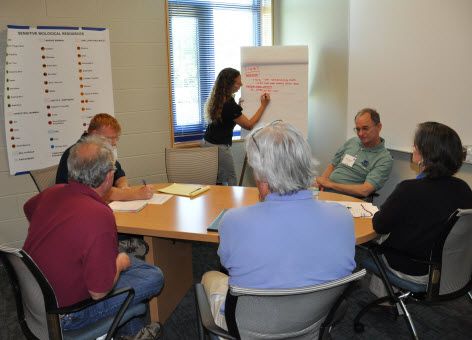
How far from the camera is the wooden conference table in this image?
2197 millimetres

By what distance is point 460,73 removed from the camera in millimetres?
2938

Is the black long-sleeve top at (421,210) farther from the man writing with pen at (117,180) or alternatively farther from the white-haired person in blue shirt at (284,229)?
the man writing with pen at (117,180)

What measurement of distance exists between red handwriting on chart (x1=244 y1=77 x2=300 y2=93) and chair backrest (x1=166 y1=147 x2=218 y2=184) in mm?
1017

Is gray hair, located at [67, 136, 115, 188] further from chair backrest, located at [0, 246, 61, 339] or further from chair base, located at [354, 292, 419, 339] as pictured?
chair base, located at [354, 292, 419, 339]

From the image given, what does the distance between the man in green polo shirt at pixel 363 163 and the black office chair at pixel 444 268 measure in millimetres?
955

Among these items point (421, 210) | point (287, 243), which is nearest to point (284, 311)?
point (287, 243)

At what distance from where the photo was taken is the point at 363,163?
3.30 m

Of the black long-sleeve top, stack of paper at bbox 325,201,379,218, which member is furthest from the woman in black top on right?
stack of paper at bbox 325,201,379,218

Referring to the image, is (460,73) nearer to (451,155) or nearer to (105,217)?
(451,155)

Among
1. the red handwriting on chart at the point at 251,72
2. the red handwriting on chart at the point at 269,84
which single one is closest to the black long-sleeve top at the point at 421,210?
the red handwriting on chart at the point at 269,84

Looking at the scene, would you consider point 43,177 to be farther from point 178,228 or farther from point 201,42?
point 201,42

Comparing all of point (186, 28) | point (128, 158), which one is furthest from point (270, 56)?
point (128, 158)

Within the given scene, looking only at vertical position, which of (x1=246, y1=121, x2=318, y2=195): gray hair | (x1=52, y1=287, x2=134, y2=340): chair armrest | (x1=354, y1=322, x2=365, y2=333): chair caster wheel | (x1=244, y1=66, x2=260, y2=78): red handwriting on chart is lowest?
(x1=354, y1=322, x2=365, y2=333): chair caster wheel

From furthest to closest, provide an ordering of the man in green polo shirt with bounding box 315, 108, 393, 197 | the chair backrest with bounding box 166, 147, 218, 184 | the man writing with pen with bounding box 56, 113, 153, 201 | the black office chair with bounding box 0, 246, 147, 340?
the chair backrest with bounding box 166, 147, 218, 184 < the man in green polo shirt with bounding box 315, 108, 393, 197 < the man writing with pen with bounding box 56, 113, 153, 201 < the black office chair with bounding box 0, 246, 147, 340
